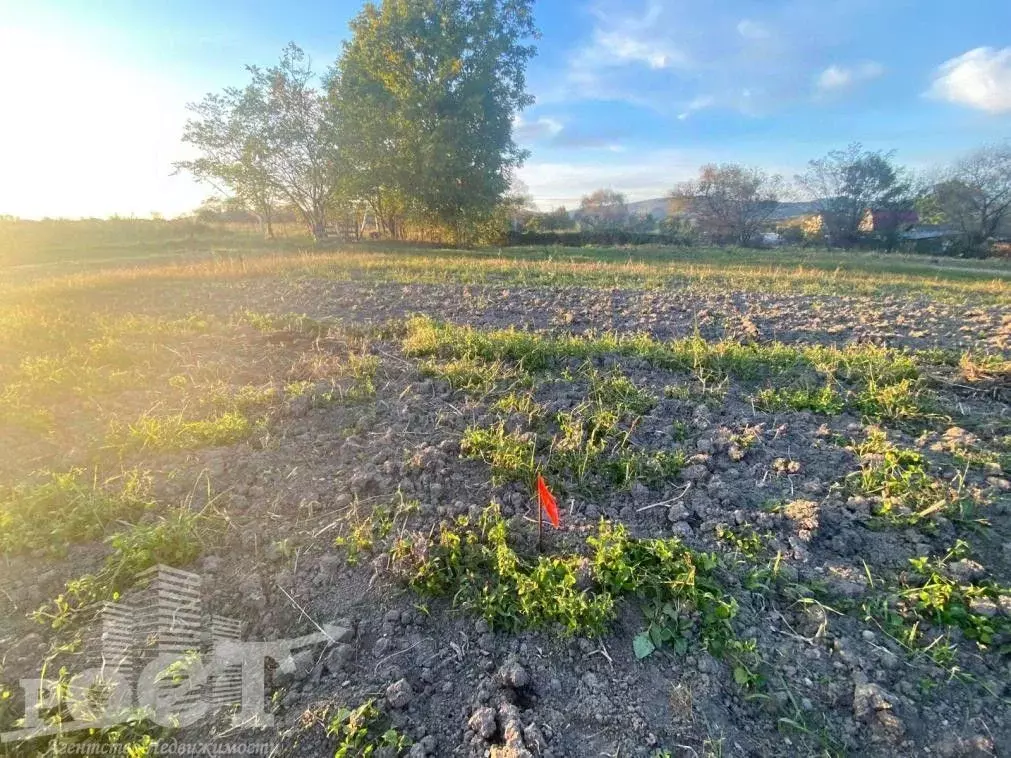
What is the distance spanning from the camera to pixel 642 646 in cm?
182

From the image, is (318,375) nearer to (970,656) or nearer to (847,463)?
(847,463)

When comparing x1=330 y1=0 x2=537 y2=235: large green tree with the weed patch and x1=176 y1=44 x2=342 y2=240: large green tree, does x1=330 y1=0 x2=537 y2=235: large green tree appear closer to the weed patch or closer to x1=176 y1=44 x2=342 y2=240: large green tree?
x1=176 y1=44 x2=342 y2=240: large green tree

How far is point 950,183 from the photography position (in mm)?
32312

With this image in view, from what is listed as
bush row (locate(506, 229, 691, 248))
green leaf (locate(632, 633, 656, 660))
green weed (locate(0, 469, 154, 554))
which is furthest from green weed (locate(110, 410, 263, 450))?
bush row (locate(506, 229, 691, 248))

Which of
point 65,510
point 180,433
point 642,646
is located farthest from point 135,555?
point 642,646

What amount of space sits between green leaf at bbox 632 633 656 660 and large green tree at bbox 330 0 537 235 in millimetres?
22632

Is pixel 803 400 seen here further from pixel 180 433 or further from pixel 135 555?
pixel 180 433

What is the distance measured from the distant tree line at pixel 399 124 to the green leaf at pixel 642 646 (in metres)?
22.6

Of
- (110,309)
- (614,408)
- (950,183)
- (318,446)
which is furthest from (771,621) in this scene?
(950,183)

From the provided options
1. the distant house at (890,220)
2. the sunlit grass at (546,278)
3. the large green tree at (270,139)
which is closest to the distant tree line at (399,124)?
the large green tree at (270,139)

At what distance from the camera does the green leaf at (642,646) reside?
179 cm

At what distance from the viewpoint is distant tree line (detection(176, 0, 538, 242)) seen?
2241cm

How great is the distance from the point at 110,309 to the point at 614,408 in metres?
7.06

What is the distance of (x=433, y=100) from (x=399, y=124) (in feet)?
6.37
